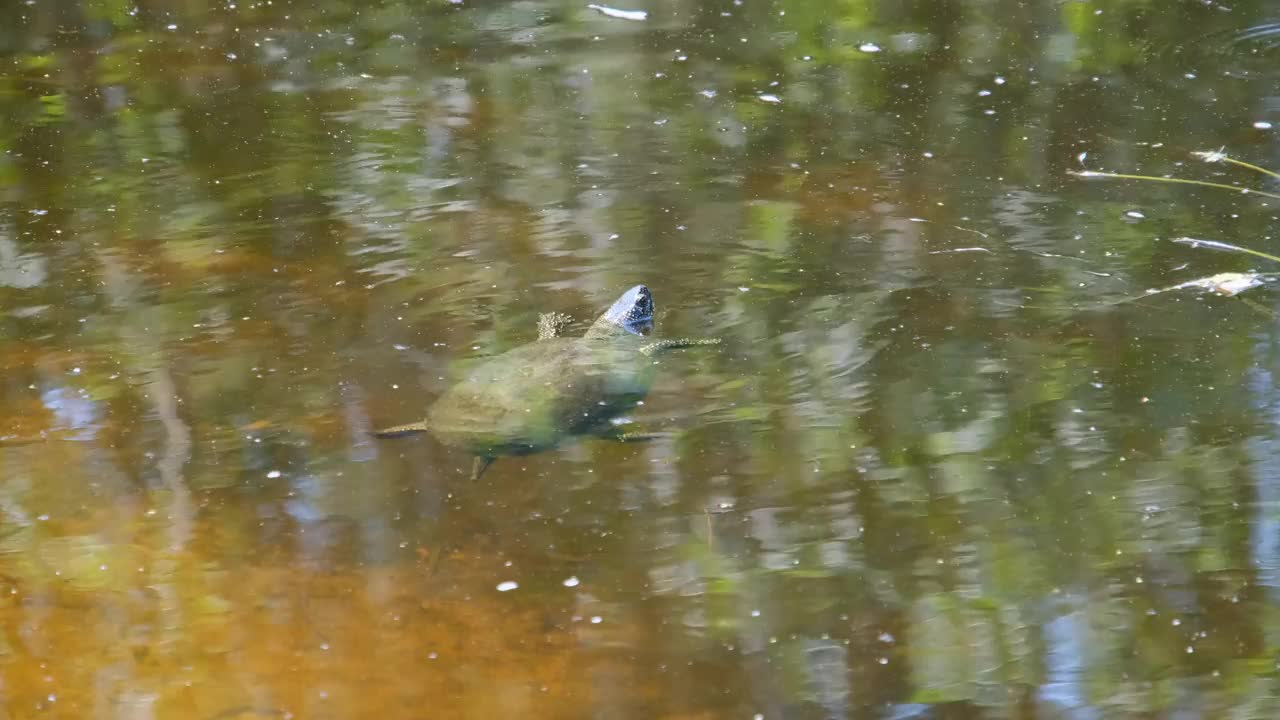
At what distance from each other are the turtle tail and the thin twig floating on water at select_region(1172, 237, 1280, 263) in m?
2.58

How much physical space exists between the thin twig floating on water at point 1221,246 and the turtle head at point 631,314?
1.81 metres

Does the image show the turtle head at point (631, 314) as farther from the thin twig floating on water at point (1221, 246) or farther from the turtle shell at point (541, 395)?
the thin twig floating on water at point (1221, 246)

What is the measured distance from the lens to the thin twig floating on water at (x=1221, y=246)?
13.3 ft

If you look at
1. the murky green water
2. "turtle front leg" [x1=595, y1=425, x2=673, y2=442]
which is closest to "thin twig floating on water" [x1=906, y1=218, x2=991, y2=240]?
the murky green water

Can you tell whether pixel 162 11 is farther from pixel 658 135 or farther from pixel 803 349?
pixel 803 349

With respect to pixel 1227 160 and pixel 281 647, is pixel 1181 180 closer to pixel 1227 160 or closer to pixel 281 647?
pixel 1227 160

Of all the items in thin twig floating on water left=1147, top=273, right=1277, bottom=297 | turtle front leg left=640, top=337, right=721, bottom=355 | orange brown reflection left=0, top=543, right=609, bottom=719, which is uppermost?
turtle front leg left=640, top=337, right=721, bottom=355

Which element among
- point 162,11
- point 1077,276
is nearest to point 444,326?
point 1077,276

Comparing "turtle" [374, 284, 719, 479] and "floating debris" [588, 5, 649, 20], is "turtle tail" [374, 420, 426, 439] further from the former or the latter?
"floating debris" [588, 5, 649, 20]

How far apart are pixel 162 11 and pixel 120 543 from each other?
4462 mm

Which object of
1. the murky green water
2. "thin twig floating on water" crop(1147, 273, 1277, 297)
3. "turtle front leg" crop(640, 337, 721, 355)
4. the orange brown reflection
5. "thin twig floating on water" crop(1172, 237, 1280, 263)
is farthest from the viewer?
"thin twig floating on water" crop(1172, 237, 1280, 263)

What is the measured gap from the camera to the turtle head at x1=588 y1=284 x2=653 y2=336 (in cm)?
375

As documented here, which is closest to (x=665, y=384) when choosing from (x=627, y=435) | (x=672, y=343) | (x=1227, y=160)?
(x=672, y=343)

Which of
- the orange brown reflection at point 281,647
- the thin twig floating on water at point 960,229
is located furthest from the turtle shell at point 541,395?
the thin twig floating on water at point 960,229
